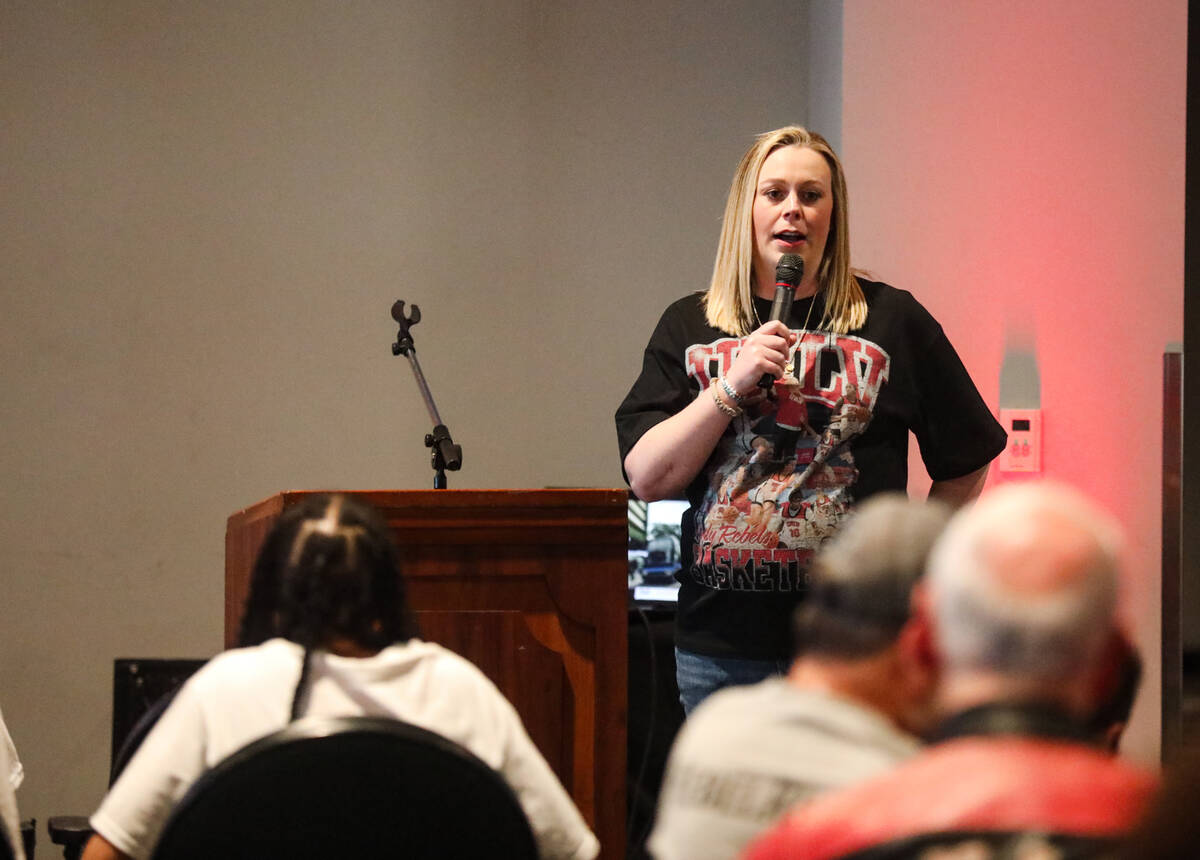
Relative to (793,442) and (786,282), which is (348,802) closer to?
(793,442)

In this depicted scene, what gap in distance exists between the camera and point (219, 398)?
441 centimetres

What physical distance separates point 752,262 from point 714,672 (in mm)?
673

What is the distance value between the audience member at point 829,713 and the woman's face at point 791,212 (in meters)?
1.27

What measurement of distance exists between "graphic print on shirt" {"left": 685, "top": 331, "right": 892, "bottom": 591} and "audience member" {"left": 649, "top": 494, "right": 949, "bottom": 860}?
1055 millimetres

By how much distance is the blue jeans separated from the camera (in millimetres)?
2064

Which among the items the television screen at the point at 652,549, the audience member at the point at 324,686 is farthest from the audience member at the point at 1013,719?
the television screen at the point at 652,549

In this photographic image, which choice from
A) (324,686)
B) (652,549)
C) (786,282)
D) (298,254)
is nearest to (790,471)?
(786,282)

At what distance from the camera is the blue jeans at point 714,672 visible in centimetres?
206

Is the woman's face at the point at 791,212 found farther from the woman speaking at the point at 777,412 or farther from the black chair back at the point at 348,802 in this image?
the black chair back at the point at 348,802

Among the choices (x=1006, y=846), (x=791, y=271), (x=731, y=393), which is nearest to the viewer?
(x=1006, y=846)

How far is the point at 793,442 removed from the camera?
6.97 feet

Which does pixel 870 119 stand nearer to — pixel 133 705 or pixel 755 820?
pixel 133 705

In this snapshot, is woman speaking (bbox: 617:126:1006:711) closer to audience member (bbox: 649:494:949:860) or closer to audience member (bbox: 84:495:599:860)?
audience member (bbox: 84:495:599:860)

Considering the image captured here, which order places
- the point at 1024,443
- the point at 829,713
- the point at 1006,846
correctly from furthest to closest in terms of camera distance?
1. the point at 1024,443
2. the point at 829,713
3. the point at 1006,846
